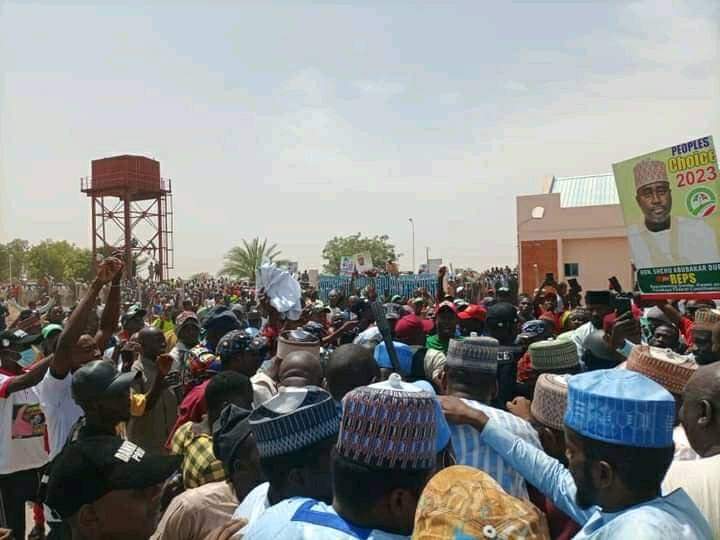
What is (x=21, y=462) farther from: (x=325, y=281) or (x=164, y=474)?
(x=325, y=281)

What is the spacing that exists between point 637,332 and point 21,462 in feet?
14.2

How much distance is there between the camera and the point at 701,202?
6480 mm

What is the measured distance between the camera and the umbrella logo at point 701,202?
6414mm

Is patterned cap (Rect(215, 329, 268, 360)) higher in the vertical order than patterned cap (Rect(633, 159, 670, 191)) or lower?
lower

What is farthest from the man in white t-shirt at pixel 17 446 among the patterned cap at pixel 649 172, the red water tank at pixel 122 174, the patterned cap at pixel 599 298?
the red water tank at pixel 122 174

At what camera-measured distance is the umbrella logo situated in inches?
253

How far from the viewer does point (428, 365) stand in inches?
187

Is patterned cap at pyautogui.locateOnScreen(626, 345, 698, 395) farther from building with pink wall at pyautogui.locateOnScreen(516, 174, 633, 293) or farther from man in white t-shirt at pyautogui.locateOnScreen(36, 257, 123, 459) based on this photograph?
building with pink wall at pyautogui.locateOnScreen(516, 174, 633, 293)

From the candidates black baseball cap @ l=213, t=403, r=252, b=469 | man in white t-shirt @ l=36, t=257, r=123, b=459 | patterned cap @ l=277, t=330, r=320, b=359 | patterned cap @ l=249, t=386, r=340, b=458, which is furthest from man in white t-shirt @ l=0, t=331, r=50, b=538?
patterned cap @ l=249, t=386, r=340, b=458

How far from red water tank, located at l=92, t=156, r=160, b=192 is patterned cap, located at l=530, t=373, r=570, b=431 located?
151 ft

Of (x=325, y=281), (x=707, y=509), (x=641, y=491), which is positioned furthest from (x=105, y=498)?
(x=325, y=281)

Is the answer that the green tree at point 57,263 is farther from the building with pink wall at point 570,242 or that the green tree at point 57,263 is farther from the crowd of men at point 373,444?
the crowd of men at point 373,444

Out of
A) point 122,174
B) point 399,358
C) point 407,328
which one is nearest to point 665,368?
point 399,358

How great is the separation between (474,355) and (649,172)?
4649 millimetres
